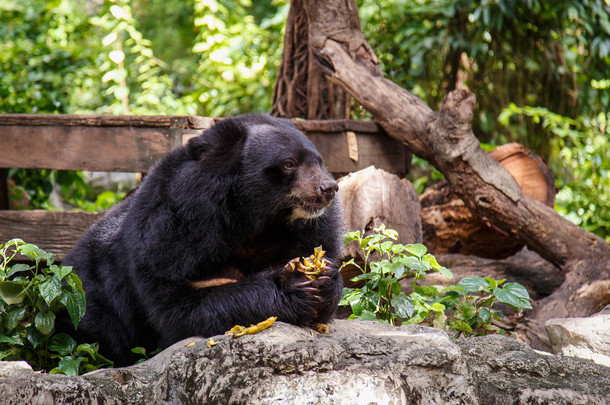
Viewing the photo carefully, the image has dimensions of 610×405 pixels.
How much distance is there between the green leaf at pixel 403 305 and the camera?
10.3 feet

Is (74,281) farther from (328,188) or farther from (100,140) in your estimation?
(100,140)

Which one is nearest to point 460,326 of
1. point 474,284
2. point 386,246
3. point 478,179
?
point 474,284

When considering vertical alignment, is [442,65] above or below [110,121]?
above

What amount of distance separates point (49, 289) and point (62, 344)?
0.34 m

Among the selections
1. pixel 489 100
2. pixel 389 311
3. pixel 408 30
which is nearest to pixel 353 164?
pixel 389 311

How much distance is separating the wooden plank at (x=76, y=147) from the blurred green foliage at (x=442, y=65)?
1.10 meters

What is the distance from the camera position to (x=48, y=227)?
440cm

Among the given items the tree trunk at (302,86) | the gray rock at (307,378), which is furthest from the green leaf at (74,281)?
the tree trunk at (302,86)

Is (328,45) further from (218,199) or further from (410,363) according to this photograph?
(410,363)

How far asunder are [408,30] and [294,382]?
6044 millimetres

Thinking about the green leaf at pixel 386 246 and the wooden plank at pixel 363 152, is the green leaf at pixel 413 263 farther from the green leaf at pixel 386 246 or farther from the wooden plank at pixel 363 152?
the wooden plank at pixel 363 152

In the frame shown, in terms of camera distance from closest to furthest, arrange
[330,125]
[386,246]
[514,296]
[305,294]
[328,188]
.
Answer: [305,294]
[328,188]
[514,296]
[386,246]
[330,125]

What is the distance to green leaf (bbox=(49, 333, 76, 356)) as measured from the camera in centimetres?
278

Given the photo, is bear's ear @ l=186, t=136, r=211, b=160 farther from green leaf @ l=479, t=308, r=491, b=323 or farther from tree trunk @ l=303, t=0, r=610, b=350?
tree trunk @ l=303, t=0, r=610, b=350
